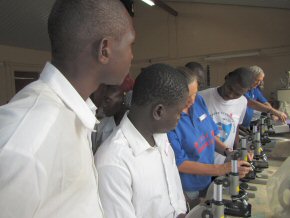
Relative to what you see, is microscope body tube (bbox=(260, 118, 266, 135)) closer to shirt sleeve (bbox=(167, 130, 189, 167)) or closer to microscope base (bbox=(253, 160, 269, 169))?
microscope base (bbox=(253, 160, 269, 169))

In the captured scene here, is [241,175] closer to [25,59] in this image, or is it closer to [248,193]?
[248,193]

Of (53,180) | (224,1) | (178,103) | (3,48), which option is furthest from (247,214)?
(224,1)

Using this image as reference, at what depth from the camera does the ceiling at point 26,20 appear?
429 centimetres

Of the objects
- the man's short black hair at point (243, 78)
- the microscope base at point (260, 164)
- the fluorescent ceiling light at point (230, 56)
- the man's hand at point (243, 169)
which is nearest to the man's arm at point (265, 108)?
the man's short black hair at point (243, 78)

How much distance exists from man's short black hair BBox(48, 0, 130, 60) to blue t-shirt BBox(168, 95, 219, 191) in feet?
2.74

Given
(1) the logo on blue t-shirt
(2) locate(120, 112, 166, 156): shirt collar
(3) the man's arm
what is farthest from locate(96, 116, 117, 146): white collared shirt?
(3) the man's arm

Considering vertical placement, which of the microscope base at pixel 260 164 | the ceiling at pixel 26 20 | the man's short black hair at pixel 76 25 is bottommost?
the microscope base at pixel 260 164

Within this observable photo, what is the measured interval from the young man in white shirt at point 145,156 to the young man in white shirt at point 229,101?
3.54ft

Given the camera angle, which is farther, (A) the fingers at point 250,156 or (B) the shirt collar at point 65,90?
(A) the fingers at point 250,156

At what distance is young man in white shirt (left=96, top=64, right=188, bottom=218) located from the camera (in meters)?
0.86

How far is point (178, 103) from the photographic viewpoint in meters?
1.01

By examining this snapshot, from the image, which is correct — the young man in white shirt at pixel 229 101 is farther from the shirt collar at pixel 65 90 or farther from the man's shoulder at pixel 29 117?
the man's shoulder at pixel 29 117

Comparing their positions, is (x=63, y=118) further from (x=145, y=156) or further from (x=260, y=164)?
(x=260, y=164)

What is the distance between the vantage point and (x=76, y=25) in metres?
0.61
